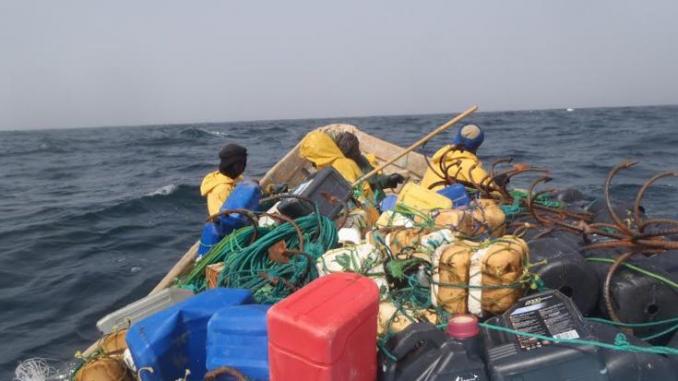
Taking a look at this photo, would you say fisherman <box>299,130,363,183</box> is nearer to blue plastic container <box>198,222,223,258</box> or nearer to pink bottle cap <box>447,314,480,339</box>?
blue plastic container <box>198,222,223,258</box>

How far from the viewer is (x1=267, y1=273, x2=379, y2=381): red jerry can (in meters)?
1.95

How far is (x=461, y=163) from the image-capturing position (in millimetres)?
5555

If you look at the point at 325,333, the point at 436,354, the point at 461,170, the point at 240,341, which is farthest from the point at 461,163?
the point at 325,333

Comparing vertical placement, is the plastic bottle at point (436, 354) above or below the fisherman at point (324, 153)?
below

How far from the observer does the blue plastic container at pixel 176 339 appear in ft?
8.71

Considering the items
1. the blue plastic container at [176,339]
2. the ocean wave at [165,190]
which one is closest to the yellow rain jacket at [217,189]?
the blue plastic container at [176,339]

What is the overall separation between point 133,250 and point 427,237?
274 inches

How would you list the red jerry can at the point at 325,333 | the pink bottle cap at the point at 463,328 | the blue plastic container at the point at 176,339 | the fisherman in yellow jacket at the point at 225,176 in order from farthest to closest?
the fisherman in yellow jacket at the point at 225,176, the blue plastic container at the point at 176,339, the pink bottle cap at the point at 463,328, the red jerry can at the point at 325,333

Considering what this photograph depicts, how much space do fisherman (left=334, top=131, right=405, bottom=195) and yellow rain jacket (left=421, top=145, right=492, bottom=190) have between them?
72 centimetres

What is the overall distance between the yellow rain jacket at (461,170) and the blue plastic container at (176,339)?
10.5ft

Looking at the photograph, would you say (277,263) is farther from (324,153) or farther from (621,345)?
(324,153)

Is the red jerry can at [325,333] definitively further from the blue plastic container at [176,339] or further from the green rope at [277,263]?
the green rope at [277,263]

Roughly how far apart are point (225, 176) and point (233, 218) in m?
1.29

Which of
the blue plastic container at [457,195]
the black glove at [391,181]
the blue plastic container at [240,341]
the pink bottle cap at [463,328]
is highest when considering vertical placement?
the blue plastic container at [457,195]
